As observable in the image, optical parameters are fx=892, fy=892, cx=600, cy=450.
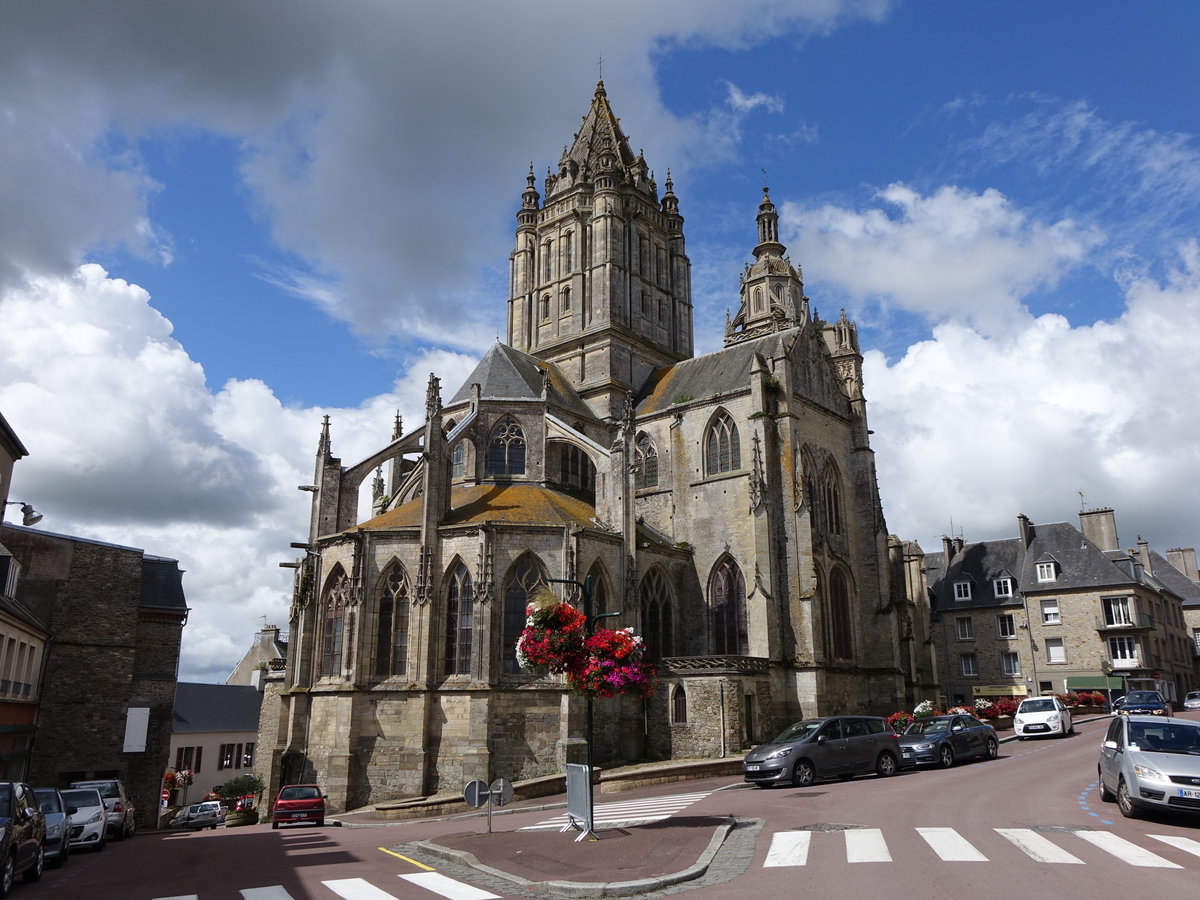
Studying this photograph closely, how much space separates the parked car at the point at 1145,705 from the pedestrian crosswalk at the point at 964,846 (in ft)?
71.5

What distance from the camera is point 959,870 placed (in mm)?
8523

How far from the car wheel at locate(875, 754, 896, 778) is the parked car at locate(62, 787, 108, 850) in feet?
48.5

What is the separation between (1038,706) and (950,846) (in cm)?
2011

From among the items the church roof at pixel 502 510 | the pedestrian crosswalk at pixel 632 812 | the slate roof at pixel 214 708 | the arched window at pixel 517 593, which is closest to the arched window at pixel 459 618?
the arched window at pixel 517 593

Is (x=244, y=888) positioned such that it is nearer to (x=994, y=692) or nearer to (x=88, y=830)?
(x=88, y=830)

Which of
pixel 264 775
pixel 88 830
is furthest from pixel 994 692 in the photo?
pixel 88 830

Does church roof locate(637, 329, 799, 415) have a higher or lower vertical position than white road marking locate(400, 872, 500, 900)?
higher

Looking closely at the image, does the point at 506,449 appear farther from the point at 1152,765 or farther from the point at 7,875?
the point at 1152,765

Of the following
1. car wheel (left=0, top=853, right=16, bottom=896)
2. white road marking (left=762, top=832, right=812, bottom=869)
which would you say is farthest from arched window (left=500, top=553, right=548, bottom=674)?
car wheel (left=0, top=853, right=16, bottom=896)

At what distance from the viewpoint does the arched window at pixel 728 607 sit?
99.5 ft

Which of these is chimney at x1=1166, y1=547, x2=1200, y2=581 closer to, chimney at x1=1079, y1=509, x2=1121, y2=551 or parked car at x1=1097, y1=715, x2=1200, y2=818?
chimney at x1=1079, y1=509, x2=1121, y2=551

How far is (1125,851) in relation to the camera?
30.8 ft

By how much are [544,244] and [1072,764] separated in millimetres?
32910

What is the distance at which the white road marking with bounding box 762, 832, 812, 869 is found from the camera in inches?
373
